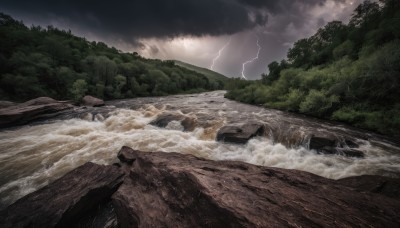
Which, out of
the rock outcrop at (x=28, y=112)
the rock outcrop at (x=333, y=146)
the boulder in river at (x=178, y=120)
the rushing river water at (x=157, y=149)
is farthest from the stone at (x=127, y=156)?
the rock outcrop at (x=28, y=112)

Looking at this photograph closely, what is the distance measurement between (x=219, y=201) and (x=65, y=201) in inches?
147

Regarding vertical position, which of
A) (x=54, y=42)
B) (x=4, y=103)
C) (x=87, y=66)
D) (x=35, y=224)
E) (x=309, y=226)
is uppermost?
(x=54, y=42)

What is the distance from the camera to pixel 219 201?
3047mm

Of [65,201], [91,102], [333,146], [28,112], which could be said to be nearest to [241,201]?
[65,201]

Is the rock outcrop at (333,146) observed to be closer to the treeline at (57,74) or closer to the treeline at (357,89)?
the treeline at (357,89)

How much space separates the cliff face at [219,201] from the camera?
113 inches

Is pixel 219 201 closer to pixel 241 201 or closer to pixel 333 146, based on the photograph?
pixel 241 201

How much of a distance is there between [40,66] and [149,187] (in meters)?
36.0

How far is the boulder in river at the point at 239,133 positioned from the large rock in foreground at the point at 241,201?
5.45m

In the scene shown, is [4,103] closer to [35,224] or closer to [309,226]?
[35,224]

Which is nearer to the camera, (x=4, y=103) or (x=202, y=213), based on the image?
(x=202, y=213)

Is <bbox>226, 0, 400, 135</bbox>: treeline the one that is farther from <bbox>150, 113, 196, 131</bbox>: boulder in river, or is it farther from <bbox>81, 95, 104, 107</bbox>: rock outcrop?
<bbox>81, 95, 104, 107</bbox>: rock outcrop

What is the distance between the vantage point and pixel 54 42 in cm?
4272

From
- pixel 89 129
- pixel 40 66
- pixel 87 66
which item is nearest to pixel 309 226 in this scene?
pixel 89 129
